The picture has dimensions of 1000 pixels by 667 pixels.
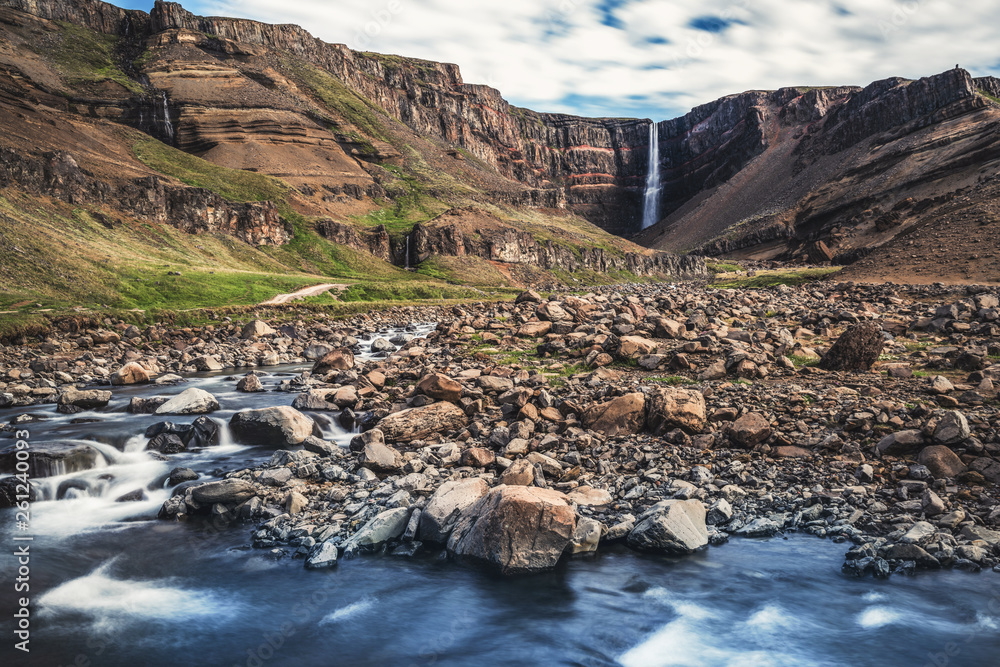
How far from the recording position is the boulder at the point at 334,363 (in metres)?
29.8

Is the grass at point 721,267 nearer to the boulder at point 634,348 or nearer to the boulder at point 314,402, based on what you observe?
the boulder at point 634,348

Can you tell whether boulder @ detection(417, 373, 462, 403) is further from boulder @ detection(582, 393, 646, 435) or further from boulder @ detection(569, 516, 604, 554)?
boulder @ detection(569, 516, 604, 554)

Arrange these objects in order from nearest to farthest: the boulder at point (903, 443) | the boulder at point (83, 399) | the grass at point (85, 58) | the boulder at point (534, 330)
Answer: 1. the boulder at point (903, 443)
2. the boulder at point (83, 399)
3. the boulder at point (534, 330)
4. the grass at point (85, 58)

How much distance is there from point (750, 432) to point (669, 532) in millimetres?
5422

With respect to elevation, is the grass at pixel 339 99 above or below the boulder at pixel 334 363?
above

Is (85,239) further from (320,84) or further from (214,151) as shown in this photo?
(320,84)

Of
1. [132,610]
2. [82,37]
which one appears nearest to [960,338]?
[132,610]

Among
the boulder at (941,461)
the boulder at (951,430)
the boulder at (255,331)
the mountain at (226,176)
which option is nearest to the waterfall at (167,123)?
the mountain at (226,176)

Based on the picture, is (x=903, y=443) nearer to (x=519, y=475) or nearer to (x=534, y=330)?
(x=519, y=475)

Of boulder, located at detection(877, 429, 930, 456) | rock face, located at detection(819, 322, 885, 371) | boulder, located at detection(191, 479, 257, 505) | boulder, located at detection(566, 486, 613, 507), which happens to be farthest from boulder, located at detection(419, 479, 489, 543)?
rock face, located at detection(819, 322, 885, 371)

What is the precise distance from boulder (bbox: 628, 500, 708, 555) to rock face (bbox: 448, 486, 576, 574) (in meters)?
1.52

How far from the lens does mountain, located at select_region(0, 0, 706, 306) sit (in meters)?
57.4

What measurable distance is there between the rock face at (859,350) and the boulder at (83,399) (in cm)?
2869

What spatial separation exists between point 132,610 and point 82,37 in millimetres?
164973
